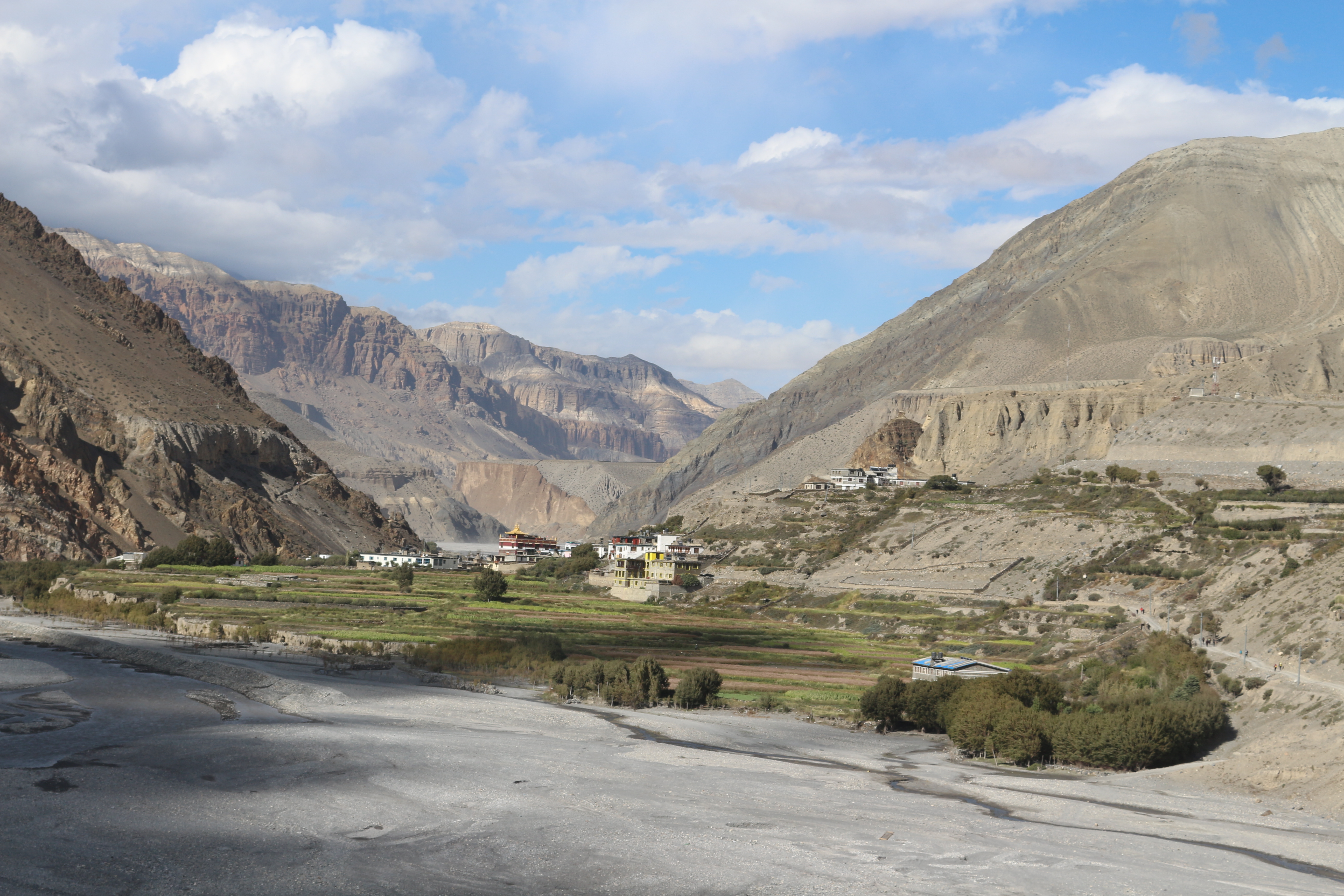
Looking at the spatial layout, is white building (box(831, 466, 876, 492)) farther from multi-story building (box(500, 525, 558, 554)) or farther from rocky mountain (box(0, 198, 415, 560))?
rocky mountain (box(0, 198, 415, 560))

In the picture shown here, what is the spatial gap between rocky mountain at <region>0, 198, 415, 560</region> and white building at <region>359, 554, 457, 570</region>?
7378mm

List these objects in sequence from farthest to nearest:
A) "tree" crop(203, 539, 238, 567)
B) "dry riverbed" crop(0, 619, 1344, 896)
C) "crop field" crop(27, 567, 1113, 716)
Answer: "tree" crop(203, 539, 238, 567) < "crop field" crop(27, 567, 1113, 716) < "dry riverbed" crop(0, 619, 1344, 896)

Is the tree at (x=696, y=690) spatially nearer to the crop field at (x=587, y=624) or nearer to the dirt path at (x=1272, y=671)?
the crop field at (x=587, y=624)

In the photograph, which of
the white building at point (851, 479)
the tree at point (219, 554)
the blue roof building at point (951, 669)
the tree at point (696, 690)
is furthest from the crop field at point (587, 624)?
the white building at point (851, 479)

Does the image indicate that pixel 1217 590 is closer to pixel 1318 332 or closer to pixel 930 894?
pixel 930 894

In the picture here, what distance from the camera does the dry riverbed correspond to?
2395cm

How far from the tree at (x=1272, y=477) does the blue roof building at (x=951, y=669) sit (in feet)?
170

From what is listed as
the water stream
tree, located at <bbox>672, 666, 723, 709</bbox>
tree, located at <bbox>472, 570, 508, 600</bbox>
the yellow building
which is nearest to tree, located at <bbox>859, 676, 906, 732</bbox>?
tree, located at <bbox>672, 666, 723, 709</bbox>

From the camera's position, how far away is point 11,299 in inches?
5714

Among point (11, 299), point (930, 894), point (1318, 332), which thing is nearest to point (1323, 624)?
point (930, 894)

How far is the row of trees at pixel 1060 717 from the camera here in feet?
131

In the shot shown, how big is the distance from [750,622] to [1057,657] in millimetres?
32603

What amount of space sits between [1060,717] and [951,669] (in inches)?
469

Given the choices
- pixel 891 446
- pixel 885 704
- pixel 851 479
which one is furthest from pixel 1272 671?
pixel 891 446
